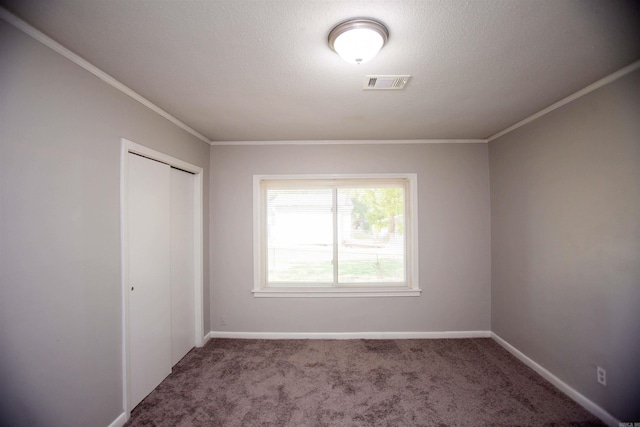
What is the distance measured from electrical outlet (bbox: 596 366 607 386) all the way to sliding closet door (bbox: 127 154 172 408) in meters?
3.62

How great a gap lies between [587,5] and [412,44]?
775 millimetres

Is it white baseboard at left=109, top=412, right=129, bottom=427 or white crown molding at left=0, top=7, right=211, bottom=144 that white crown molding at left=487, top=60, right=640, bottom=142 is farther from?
white baseboard at left=109, top=412, right=129, bottom=427

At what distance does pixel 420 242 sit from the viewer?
3.53 m

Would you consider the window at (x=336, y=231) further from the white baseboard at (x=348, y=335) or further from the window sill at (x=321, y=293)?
the white baseboard at (x=348, y=335)

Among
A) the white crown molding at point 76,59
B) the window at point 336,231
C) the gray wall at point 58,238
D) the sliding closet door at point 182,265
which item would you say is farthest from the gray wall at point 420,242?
the gray wall at point 58,238

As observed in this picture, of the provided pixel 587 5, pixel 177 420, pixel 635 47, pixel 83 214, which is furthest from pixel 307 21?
pixel 177 420

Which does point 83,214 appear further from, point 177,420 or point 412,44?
point 412,44

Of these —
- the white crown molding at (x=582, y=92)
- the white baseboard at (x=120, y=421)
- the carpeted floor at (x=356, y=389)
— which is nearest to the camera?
the white crown molding at (x=582, y=92)

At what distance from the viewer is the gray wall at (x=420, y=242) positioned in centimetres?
351

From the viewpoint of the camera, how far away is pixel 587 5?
50.1 inches

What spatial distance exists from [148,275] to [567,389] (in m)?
3.75

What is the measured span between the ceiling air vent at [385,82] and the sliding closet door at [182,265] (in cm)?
218

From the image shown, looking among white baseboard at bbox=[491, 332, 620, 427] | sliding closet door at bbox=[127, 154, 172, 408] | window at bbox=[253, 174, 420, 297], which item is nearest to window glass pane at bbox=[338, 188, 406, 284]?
window at bbox=[253, 174, 420, 297]

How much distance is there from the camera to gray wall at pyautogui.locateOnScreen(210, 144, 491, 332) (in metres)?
3.51
